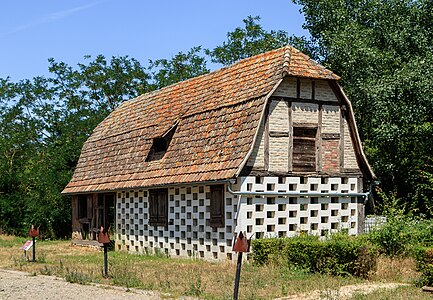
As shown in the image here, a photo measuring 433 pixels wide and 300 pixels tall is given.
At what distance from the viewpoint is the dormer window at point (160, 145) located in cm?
2178

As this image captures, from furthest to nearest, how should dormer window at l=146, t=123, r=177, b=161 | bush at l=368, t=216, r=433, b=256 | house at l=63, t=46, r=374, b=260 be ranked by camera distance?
1. dormer window at l=146, t=123, r=177, b=161
2. house at l=63, t=46, r=374, b=260
3. bush at l=368, t=216, r=433, b=256

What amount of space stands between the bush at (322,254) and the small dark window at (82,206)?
41.5 ft

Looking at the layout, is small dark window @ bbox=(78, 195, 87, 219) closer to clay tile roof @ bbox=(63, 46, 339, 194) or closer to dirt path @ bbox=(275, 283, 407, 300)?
clay tile roof @ bbox=(63, 46, 339, 194)

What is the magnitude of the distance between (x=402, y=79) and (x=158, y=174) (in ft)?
38.5

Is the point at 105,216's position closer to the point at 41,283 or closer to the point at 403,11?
the point at 41,283

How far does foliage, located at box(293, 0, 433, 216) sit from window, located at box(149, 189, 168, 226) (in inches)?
405

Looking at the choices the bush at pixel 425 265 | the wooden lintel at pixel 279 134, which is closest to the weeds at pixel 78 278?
the wooden lintel at pixel 279 134

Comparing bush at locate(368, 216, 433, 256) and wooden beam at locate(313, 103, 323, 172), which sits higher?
wooden beam at locate(313, 103, 323, 172)

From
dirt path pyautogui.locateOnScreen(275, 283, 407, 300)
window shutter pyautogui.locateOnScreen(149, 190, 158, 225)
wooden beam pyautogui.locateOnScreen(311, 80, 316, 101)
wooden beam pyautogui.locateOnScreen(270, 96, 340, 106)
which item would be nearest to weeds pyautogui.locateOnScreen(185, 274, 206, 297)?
dirt path pyautogui.locateOnScreen(275, 283, 407, 300)

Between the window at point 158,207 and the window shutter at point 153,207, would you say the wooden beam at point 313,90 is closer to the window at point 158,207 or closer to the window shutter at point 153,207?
the window at point 158,207

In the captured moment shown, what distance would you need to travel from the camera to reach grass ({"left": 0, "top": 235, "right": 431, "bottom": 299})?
12.2m

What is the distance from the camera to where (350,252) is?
14273 millimetres

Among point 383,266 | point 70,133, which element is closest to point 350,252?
point 383,266

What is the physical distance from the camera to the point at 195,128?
20703mm
